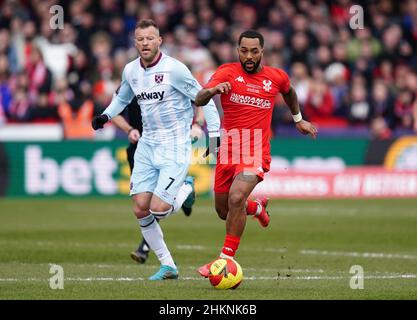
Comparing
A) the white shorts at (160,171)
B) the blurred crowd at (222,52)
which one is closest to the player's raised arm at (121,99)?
the white shorts at (160,171)

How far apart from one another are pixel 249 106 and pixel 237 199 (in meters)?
1.02

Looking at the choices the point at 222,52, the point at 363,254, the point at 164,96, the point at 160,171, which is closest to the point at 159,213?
the point at 160,171

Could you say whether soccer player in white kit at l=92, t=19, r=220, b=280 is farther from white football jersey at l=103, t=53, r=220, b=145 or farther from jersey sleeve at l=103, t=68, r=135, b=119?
jersey sleeve at l=103, t=68, r=135, b=119

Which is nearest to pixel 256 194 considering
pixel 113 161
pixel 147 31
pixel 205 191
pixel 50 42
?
pixel 205 191

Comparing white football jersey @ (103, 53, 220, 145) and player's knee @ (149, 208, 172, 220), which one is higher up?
white football jersey @ (103, 53, 220, 145)

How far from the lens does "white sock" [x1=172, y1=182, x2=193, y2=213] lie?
12857 mm

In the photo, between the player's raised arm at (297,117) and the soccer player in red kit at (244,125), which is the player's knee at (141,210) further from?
the player's raised arm at (297,117)

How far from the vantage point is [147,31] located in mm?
12289

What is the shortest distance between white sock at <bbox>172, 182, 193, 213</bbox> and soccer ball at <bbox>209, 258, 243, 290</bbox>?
1522mm

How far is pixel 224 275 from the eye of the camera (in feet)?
36.9

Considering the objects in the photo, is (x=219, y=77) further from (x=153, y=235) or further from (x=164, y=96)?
(x=153, y=235)

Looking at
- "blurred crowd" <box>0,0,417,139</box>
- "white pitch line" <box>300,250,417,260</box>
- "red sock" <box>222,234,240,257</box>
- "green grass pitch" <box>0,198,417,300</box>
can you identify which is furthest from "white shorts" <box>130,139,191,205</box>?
"blurred crowd" <box>0,0,417,139</box>

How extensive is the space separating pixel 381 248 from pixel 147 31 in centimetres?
563

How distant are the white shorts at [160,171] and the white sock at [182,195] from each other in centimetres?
31
